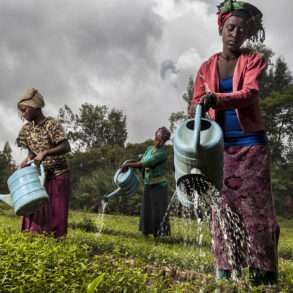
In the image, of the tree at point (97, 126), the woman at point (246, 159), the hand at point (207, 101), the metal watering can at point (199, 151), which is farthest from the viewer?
the tree at point (97, 126)

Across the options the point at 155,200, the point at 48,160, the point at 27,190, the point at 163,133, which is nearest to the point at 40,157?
the point at 48,160

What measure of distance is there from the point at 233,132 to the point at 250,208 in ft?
1.37

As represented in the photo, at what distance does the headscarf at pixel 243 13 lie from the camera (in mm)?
2875

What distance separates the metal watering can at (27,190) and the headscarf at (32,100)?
651 mm

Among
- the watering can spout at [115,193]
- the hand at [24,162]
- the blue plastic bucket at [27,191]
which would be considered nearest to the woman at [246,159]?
the blue plastic bucket at [27,191]

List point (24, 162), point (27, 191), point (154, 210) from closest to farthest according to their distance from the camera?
point (27, 191)
point (24, 162)
point (154, 210)

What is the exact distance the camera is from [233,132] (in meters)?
2.85

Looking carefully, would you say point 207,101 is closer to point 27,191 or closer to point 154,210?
point 27,191

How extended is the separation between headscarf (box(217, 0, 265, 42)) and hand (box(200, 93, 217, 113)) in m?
0.62

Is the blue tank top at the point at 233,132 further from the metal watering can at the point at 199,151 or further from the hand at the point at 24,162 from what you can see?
the hand at the point at 24,162

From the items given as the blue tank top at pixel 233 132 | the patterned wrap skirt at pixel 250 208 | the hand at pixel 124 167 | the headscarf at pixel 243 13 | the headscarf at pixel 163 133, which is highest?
the headscarf at pixel 163 133

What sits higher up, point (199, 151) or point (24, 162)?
point (24, 162)

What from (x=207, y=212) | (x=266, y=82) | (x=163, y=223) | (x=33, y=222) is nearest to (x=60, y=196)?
(x=33, y=222)

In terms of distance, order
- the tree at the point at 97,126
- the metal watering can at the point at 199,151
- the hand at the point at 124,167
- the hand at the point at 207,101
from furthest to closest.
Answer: the tree at the point at 97,126 < the hand at the point at 124,167 < the hand at the point at 207,101 < the metal watering can at the point at 199,151
